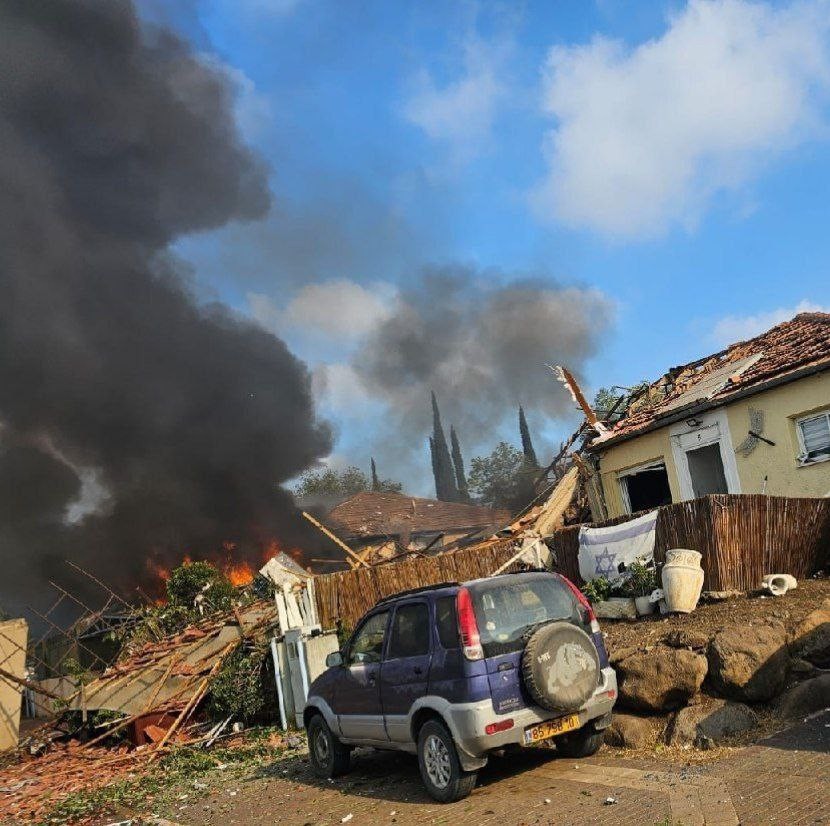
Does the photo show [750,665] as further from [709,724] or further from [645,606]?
[645,606]

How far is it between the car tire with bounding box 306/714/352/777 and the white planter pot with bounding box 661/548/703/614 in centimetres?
436

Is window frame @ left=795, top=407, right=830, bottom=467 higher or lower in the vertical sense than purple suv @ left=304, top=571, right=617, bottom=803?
higher

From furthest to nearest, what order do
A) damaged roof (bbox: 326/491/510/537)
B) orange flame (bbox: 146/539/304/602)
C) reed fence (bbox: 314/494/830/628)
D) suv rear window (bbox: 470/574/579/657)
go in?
damaged roof (bbox: 326/491/510/537)
orange flame (bbox: 146/539/304/602)
reed fence (bbox: 314/494/830/628)
suv rear window (bbox: 470/574/579/657)

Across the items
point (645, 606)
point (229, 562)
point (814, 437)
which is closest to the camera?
point (645, 606)

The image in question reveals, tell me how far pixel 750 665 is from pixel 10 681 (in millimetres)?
15625

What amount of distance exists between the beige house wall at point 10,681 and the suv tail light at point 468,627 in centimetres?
1366

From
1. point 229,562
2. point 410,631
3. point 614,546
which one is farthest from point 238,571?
point 410,631

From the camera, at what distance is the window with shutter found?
13.1 metres

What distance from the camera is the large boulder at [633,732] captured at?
7.06 m

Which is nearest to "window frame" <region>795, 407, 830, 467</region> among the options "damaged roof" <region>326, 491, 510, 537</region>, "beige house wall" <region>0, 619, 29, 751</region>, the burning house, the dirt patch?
the dirt patch

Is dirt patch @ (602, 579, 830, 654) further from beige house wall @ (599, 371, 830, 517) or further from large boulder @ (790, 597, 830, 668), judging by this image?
beige house wall @ (599, 371, 830, 517)

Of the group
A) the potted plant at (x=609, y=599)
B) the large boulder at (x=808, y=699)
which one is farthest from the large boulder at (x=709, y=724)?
the potted plant at (x=609, y=599)

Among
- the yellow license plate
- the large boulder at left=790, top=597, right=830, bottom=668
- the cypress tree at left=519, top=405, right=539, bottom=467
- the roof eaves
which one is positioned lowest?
the yellow license plate

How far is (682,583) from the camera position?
373 inches
